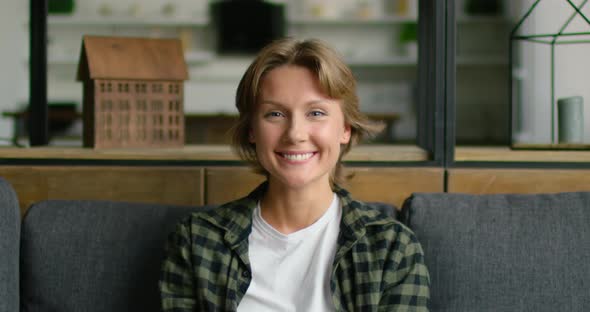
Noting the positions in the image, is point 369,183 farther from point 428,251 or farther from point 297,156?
point 297,156

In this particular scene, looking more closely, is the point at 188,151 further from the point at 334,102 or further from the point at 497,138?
the point at 497,138

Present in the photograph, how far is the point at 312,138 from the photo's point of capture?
119cm

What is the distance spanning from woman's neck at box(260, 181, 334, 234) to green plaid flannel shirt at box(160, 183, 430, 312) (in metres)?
0.05

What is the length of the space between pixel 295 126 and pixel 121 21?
4392 millimetres

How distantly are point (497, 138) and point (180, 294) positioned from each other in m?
4.47

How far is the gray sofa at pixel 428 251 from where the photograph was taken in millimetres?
1241

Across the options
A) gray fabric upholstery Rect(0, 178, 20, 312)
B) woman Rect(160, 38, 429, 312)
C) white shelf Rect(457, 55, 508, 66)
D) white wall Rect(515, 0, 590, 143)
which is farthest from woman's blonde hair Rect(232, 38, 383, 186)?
white shelf Rect(457, 55, 508, 66)

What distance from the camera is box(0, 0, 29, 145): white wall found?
5.29 metres

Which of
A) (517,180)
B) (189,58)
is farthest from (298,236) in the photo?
(189,58)

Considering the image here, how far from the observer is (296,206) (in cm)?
125

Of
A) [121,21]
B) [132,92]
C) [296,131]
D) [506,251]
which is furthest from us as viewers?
[121,21]

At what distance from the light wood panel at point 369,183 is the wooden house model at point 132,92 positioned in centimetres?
23

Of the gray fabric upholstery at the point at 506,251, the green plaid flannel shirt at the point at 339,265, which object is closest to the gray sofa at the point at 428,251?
the gray fabric upholstery at the point at 506,251

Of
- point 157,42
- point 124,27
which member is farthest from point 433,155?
point 124,27
